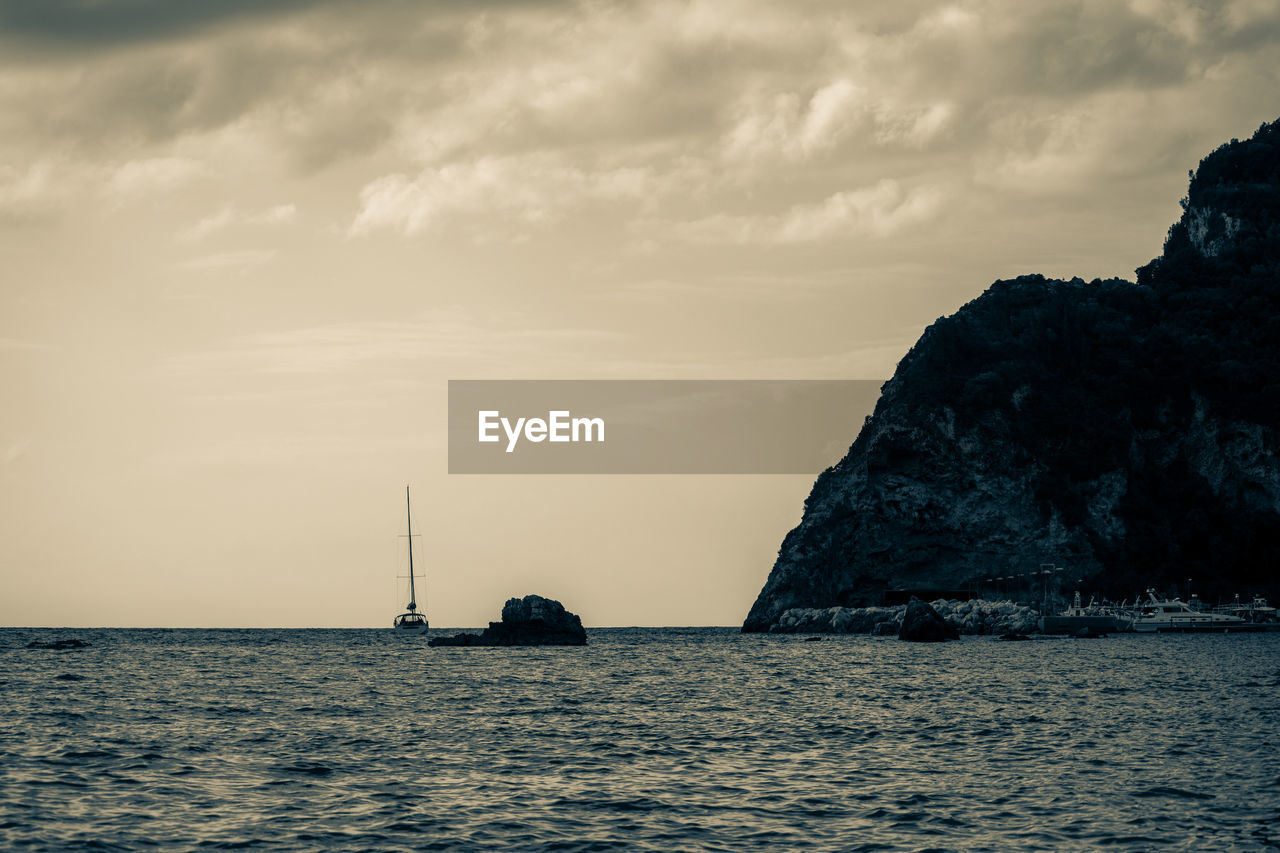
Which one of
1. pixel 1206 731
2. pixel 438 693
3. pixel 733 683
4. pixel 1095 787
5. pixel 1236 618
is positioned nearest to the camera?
pixel 1095 787

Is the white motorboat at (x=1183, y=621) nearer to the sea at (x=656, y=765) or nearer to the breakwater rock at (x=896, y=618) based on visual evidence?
the breakwater rock at (x=896, y=618)

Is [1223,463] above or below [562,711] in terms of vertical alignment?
above

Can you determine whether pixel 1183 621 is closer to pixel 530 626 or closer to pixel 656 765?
pixel 530 626

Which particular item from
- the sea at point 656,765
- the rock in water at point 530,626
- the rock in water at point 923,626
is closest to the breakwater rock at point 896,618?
the rock in water at point 923,626

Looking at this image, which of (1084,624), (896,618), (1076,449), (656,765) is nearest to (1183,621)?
(1084,624)

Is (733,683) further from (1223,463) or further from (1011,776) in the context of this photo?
(1223,463)

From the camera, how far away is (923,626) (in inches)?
5187

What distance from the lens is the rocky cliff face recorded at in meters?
170

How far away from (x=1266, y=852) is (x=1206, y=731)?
19687 mm

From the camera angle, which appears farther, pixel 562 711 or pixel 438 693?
pixel 438 693

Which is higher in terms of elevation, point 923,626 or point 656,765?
point 656,765

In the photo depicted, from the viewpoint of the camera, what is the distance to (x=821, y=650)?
11944 centimetres

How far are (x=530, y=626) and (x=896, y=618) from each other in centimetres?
4475

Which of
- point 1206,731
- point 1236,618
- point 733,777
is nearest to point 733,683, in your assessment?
point 1206,731
